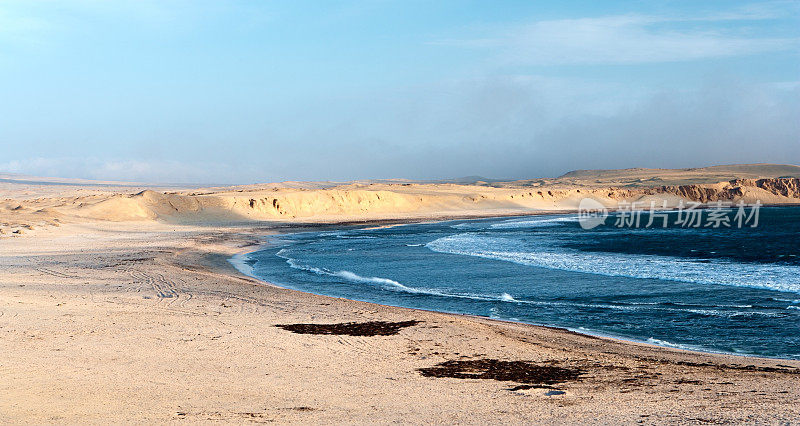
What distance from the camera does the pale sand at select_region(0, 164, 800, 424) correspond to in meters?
6.93

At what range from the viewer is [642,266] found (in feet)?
80.0

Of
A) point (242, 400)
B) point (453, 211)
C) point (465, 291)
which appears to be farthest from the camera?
point (453, 211)

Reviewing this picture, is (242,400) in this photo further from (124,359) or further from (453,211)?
(453,211)

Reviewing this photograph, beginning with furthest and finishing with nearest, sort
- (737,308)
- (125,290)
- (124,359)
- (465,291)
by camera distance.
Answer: (465,291)
(125,290)
(737,308)
(124,359)

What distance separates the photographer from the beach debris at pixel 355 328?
471 inches

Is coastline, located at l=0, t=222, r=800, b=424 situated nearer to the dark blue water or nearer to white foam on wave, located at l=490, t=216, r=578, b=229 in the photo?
the dark blue water

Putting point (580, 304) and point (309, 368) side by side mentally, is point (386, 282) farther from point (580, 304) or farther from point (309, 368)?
point (309, 368)

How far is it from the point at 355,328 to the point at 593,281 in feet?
35.3

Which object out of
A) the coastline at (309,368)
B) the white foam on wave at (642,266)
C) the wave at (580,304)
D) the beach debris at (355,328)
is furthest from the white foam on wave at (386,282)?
the white foam on wave at (642,266)

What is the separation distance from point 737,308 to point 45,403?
14.9 metres

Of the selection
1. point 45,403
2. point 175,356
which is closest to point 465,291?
point 175,356

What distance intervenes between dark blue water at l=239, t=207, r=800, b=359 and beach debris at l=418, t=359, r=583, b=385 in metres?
4.00

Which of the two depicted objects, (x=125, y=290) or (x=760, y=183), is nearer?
(x=125, y=290)

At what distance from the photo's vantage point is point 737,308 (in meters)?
15.1
